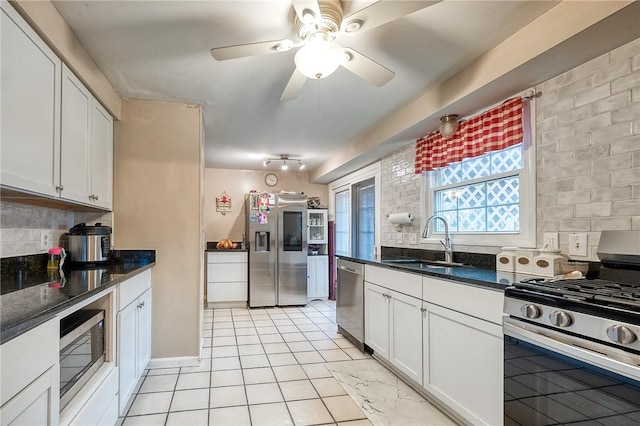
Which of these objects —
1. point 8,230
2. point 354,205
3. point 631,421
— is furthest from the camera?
point 354,205

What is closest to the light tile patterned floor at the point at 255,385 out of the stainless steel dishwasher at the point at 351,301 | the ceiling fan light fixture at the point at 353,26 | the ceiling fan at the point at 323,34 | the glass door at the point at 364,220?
the stainless steel dishwasher at the point at 351,301

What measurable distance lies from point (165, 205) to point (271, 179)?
11.2 ft

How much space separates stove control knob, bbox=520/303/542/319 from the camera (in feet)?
4.72

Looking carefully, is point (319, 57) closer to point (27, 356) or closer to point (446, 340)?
point (27, 356)

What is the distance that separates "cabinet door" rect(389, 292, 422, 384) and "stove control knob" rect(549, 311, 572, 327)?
105 centimetres

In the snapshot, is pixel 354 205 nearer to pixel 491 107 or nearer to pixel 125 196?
pixel 491 107

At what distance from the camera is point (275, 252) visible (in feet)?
17.8

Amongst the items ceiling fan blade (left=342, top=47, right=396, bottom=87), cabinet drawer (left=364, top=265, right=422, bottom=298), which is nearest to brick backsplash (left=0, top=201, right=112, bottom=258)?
ceiling fan blade (left=342, top=47, right=396, bottom=87)

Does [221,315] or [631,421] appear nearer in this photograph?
[631,421]

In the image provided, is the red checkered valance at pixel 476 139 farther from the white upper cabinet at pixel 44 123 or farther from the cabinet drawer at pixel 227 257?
the cabinet drawer at pixel 227 257

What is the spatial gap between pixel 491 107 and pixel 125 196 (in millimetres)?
3031

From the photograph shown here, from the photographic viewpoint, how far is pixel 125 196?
9.52 ft

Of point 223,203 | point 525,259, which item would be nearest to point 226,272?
point 223,203

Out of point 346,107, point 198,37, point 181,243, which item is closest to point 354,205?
point 346,107
